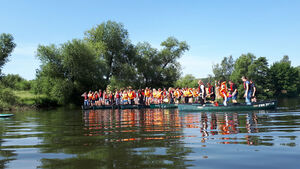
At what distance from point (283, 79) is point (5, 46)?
67.5 metres

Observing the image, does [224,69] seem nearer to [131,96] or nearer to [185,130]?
[131,96]

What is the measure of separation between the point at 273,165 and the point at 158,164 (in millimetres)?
1505

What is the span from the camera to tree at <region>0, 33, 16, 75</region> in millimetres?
39312

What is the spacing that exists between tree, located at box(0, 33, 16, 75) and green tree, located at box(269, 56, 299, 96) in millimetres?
62920

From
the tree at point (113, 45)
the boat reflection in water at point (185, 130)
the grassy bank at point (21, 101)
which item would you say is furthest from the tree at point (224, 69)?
the boat reflection in water at point (185, 130)

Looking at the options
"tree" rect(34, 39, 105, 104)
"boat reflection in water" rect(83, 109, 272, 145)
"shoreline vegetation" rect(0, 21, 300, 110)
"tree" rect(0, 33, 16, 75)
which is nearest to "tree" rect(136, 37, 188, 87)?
"shoreline vegetation" rect(0, 21, 300, 110)

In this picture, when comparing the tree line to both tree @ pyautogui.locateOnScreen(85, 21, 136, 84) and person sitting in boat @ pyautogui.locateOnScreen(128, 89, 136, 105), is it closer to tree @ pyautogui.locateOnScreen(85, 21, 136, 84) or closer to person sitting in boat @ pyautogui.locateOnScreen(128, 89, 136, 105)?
tree @ pyautogui.locateOnScreen(85, 21, 136, 84)

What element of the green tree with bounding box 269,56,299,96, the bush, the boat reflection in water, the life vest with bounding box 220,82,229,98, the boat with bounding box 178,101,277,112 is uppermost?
the green tree with bounding box 269,56,299,96

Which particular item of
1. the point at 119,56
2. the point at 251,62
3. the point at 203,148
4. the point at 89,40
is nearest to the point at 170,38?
the point at 119,56

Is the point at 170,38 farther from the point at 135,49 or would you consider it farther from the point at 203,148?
the point at 203,148

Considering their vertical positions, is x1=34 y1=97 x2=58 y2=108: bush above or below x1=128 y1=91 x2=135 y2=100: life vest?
below

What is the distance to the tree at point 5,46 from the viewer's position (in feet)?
129

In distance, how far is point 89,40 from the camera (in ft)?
A: 170

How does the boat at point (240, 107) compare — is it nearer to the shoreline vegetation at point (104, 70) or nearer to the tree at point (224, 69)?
the shoreline vegetation at point (104, 70)
